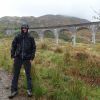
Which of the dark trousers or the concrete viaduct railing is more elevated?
the dark trousers

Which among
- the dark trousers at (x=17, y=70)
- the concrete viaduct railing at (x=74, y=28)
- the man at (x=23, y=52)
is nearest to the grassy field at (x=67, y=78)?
the dark trousers at (x=17, y=70)

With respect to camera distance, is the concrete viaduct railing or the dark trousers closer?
the dark trousers

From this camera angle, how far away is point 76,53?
13.5 metres

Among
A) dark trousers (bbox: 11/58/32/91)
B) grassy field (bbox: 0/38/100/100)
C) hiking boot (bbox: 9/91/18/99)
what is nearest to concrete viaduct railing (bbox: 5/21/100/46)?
grassy field (bbox: 0/38/100/100)

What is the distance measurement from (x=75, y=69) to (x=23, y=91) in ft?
9.38

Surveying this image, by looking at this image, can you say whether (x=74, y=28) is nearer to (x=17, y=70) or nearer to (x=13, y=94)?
(x=17, y=70)

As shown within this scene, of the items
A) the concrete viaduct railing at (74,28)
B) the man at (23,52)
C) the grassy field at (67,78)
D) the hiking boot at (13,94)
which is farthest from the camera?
the concrete viaduct railing at (74,28)

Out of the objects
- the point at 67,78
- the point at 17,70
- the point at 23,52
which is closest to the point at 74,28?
the point at 67,78

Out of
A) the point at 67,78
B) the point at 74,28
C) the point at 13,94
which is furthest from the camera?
the point at 74,28

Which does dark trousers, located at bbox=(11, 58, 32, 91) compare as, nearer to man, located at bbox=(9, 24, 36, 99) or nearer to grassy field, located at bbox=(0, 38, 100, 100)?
man, located at bbox=(9, 24, 36, 99)

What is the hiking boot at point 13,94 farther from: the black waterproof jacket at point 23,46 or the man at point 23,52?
the black waterproof jacket at point 23,46

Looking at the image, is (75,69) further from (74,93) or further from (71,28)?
(71,28)

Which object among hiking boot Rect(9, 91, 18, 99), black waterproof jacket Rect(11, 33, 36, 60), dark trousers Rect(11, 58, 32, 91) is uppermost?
black waterproof jacket Rect(11, 33, 36, 60)

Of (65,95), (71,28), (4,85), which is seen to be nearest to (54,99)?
(65,95)
